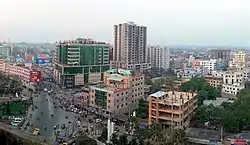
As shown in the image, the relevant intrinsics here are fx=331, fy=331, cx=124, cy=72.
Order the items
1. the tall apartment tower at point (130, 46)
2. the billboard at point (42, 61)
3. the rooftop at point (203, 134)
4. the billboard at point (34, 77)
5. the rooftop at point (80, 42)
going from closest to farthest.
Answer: the rooftop at point (203, 134) < the billboard at point (34, 77) < the rooftop at point (80, 42) < the tall apartment tower at point (130, 46) < the billboard at point (42, 61)

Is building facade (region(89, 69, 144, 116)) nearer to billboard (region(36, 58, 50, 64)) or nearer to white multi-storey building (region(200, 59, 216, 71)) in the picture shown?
white multi-storey building (region(200, 59, 216, 71))

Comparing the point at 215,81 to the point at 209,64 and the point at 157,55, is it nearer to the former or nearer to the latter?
the point at 157,55

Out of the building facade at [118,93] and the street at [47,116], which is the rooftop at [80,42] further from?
the building facade at [118,93]

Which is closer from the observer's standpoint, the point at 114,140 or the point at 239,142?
the point at 114,140

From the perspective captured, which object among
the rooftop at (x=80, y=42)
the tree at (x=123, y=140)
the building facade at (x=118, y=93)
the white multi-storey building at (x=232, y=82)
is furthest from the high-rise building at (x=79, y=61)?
the tree at (x=123, y=140)

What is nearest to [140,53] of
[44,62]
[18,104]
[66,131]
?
[44,62]

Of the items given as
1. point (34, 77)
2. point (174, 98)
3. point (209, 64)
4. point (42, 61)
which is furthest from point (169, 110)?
point (42, 61)
